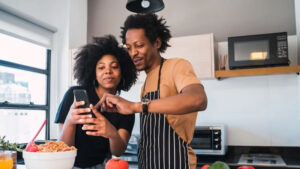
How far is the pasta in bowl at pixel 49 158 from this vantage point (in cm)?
99

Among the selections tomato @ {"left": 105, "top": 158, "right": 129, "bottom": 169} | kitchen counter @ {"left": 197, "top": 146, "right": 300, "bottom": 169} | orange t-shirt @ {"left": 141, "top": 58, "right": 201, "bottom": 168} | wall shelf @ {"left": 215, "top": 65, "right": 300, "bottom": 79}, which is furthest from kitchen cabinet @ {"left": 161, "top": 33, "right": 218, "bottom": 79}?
tomato @ {"left": 105, "top": 158, "right": 129, "bottom": 169}

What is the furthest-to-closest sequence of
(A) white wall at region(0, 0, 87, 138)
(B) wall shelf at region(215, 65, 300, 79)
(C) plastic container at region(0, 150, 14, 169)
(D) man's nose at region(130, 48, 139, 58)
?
(A) white wall at region(0, 0, 87, 138) < (B) wall shelf at region(215, 65, 300, 79) < (D) man's nose at region(130, 48, 139, 58) < (C) plastic container at region(0, 150, 14, 169)

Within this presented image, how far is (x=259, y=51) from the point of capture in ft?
7.75

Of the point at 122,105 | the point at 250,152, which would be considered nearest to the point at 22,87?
the point at 122,105

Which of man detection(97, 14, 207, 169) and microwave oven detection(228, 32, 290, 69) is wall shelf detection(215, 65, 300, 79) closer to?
microwave oven detection(228, 32, 290, 69)

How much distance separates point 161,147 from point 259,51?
4.44ft

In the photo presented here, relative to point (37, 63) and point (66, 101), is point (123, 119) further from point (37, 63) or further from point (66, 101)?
point (37, 63)

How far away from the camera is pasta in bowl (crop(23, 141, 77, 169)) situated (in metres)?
0.99

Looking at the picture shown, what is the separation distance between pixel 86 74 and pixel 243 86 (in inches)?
63.3

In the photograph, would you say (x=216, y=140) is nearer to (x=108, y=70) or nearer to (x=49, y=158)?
(x=108, y=70)

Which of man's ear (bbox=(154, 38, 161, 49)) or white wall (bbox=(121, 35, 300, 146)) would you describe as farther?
white wall (bbox=(121, 35, 300, 146))

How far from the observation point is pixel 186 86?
123cm

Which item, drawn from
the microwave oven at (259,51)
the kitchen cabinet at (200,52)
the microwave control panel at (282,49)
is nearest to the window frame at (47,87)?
the kitchen cabinet at (200,52)

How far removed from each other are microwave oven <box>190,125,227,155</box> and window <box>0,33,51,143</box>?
4.97ft
